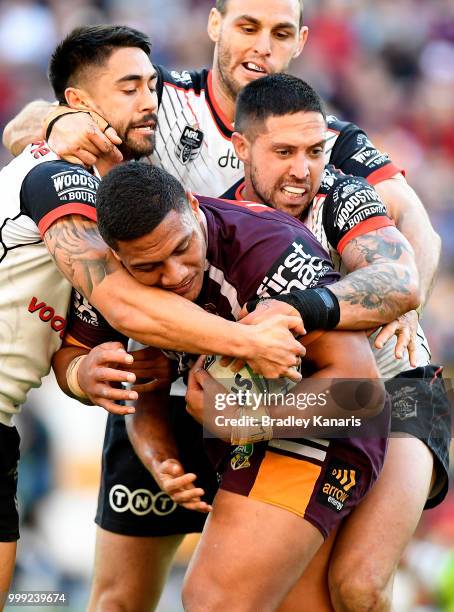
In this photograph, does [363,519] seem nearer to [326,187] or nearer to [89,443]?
[326,187]

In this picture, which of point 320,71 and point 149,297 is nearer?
point 149,297

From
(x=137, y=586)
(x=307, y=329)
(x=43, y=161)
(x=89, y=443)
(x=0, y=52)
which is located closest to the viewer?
(x=307, y=329)

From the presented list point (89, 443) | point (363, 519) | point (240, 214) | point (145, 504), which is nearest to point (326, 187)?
point (240, 214)

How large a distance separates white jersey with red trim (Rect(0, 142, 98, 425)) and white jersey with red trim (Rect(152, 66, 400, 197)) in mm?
Result: 967

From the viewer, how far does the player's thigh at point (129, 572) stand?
6.01 meters

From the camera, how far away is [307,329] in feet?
14.9

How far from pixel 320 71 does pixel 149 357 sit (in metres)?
7.96

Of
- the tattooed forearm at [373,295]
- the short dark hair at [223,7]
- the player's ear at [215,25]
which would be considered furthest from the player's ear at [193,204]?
the short dark hair at [223,7]

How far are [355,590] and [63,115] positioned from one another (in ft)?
8.29

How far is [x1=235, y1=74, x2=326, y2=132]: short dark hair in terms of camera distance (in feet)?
17.8

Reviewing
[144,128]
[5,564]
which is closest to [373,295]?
[144,128]

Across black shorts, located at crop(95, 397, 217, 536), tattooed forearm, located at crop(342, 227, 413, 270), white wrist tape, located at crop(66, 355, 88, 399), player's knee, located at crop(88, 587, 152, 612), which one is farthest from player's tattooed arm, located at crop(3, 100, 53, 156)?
player's knee, located at crop(88, 587, 152, 612)

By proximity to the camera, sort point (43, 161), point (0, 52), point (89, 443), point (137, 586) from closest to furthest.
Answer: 1. point (43, 161)
2. point (137, 586)
3. point (89, 443)
4. point (0, 52)

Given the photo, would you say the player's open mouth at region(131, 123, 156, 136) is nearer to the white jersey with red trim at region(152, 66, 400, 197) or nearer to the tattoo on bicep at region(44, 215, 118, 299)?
the white jersey with red trim at region(152, 66, 400, 197)
